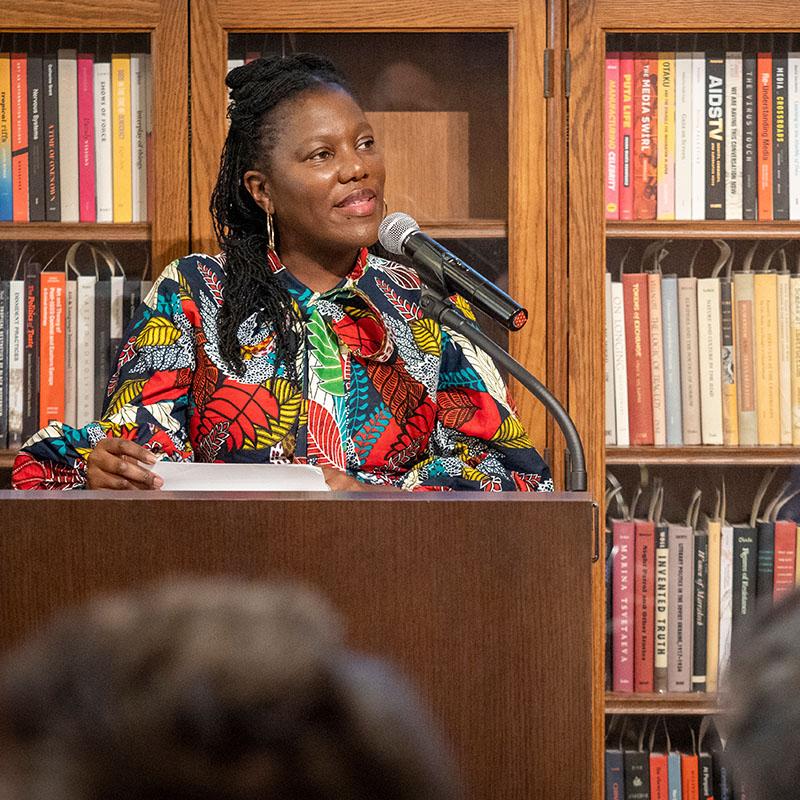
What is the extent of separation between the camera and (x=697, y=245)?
2084 millimetres

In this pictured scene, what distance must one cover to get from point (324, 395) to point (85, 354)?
0.54 metres

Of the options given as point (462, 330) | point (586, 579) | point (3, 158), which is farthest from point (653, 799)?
point (3, 158)

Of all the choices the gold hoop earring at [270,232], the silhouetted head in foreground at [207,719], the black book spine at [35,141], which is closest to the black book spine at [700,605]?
the gold hoop earring at [270,232]

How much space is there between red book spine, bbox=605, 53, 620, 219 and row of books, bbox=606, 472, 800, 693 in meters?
0.59

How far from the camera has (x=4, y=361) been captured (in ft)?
6.80

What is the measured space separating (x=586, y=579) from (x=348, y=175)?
119 centimetres

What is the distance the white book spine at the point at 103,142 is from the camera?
206cm

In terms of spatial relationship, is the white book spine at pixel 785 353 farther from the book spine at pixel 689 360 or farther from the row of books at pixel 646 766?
the row of books at pixel 646 766

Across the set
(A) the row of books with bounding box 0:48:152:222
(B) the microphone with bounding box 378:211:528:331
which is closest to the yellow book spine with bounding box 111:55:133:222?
(A) the row of books with bounding box 0:48:152:222

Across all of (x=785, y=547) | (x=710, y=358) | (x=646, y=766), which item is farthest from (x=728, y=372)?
(x=646, y=766)

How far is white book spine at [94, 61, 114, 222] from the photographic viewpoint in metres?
2.06

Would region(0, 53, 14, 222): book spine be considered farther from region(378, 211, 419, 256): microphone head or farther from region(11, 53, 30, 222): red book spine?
region(378, 211, 419, 256): microphone head

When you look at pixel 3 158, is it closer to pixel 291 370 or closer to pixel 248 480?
pixel 291 370

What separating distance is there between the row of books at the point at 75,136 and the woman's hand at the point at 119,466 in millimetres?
823
